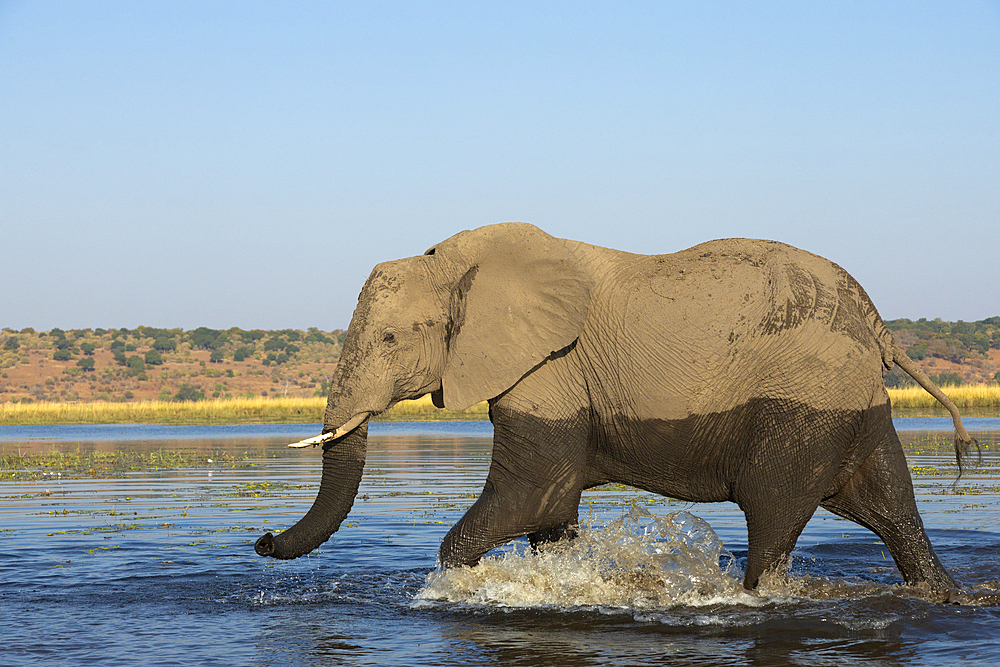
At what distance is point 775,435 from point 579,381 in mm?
1467

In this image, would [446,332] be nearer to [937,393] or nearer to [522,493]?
[522,493]

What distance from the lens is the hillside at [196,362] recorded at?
3979 inches

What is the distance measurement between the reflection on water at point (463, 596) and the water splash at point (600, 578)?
16 millimetres

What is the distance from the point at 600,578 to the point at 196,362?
111 meters

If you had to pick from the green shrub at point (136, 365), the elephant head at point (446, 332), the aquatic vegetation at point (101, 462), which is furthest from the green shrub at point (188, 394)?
the elephant head at point (446, 332)

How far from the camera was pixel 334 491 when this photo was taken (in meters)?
7.95

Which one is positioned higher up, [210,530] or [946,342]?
[946,342]

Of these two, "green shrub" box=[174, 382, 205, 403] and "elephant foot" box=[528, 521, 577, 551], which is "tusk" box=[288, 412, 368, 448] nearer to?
"elephant foot" box=[528, 521, 577, 551]

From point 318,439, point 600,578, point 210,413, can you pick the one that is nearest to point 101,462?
point 318,439

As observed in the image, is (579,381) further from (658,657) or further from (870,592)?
(870,592)

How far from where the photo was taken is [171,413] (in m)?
49.6

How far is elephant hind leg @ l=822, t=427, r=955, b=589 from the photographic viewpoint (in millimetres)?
7859

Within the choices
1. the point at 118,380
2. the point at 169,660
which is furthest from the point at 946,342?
the point at 169,660

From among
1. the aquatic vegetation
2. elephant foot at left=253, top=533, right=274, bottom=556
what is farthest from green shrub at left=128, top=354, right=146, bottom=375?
elephant foot at left=253, top=533, right=274, bottom=556
